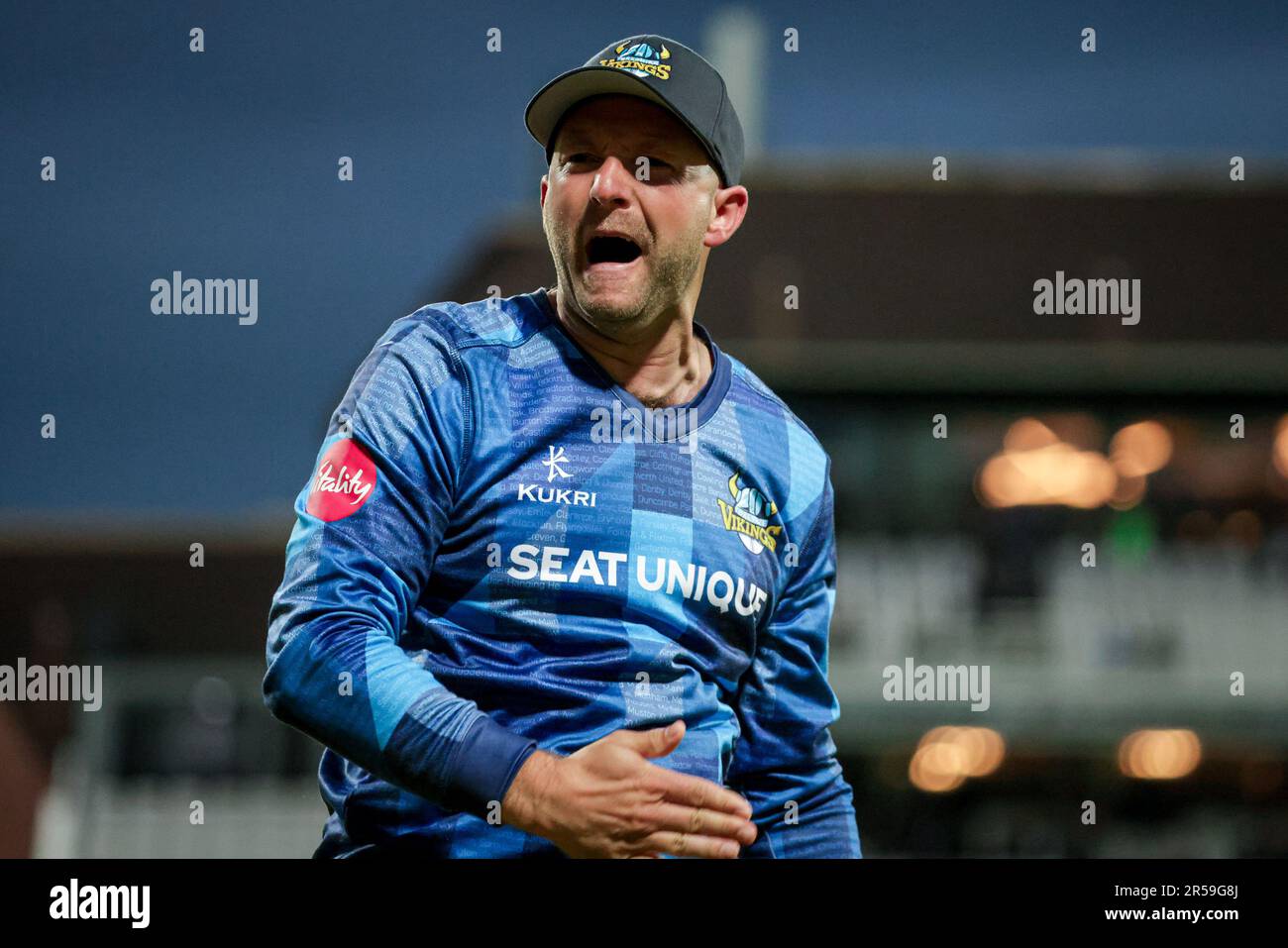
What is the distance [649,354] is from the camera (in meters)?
3.04

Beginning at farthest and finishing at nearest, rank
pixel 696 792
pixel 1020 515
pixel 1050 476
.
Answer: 1. pixel 1020 515
2. pixel 1050 476
3. pixel 696 792

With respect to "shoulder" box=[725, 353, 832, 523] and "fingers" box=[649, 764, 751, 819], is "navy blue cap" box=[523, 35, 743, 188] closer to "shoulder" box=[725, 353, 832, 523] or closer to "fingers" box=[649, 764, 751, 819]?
"shoulder" box=[725, 353, 832, 523]

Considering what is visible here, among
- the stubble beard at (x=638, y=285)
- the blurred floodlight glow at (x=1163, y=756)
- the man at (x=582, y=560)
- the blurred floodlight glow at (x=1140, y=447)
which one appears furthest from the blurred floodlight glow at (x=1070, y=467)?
the stubble beard at (x=638, y=285)

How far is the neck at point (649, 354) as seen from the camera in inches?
118

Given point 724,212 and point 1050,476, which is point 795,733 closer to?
point 724,212

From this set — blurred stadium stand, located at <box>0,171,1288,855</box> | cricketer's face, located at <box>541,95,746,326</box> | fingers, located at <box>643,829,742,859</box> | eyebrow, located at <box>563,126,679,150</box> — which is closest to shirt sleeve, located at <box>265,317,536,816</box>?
fingers, located at <box>643,829,742,859</box>

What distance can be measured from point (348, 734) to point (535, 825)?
0.35m

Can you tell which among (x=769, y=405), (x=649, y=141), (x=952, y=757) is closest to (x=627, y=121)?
(x=649, y=141)

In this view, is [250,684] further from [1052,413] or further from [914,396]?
[1052,413]

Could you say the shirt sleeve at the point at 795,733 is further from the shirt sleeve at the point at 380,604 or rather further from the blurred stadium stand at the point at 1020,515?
the blurred stadium stand at the point at 1020,515

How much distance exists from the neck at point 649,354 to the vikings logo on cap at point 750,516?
0.21m

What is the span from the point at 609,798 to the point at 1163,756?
14186 millimetres
